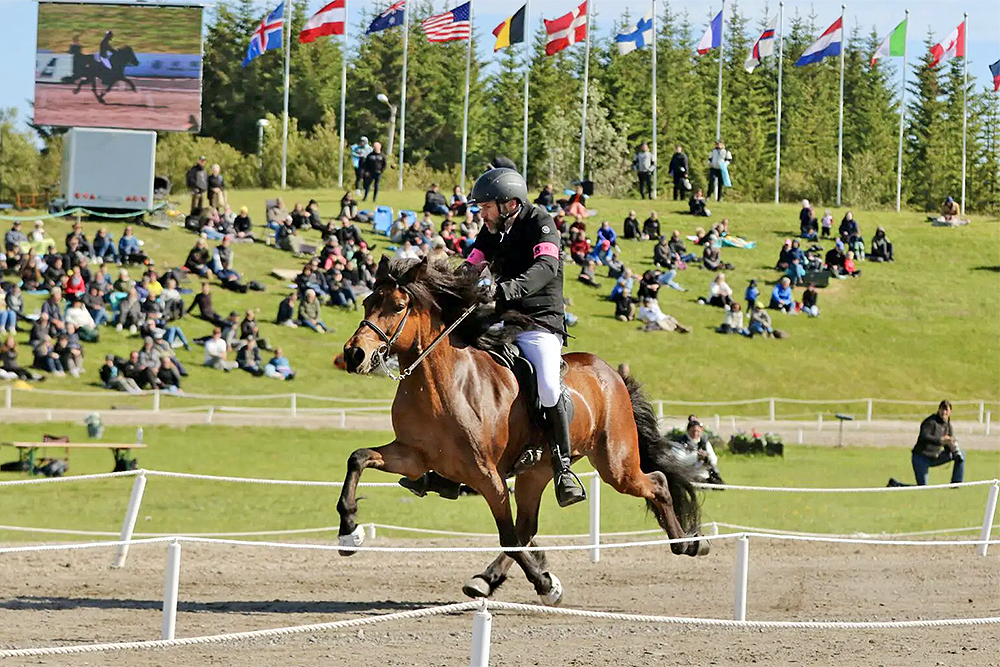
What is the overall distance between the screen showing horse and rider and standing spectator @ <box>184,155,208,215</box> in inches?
80.5

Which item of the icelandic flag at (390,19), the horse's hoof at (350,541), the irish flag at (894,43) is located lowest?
the horse's hoof at (350,541)

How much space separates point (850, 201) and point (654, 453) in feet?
205

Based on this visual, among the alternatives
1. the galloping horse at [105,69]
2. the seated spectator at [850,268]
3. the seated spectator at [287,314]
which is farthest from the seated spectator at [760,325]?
the galloping horse at [105,69]

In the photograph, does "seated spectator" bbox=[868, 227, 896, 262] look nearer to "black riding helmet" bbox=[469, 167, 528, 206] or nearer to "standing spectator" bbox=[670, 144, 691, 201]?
"standing spectator" bbox=[670, 144, 691, 201]

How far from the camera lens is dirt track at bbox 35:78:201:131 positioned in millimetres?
40219

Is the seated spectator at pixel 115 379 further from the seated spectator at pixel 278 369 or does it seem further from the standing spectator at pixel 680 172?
the standing spectator at pixel 680 172

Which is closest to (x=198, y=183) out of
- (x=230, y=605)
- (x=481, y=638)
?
(x=230, y=605)

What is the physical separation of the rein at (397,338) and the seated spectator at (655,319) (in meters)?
29.6

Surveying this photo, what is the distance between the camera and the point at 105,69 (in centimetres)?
3984

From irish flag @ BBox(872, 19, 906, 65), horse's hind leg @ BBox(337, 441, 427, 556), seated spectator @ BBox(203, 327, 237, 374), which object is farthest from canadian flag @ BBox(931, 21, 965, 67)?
horse's hind leg @ BBox(337, 441, 427, 556)

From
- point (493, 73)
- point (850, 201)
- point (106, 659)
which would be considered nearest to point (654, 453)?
point (106, 659)

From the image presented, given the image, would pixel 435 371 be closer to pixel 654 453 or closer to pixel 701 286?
pixel 654 453

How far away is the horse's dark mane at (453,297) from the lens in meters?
10.3

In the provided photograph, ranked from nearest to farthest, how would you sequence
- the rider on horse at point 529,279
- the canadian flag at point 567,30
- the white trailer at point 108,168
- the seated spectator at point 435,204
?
the rider on horse at point 529,279 < the white trailer at point 108,168 < the seated spectator at point 435,204 < the canadian flag at point 567,30
